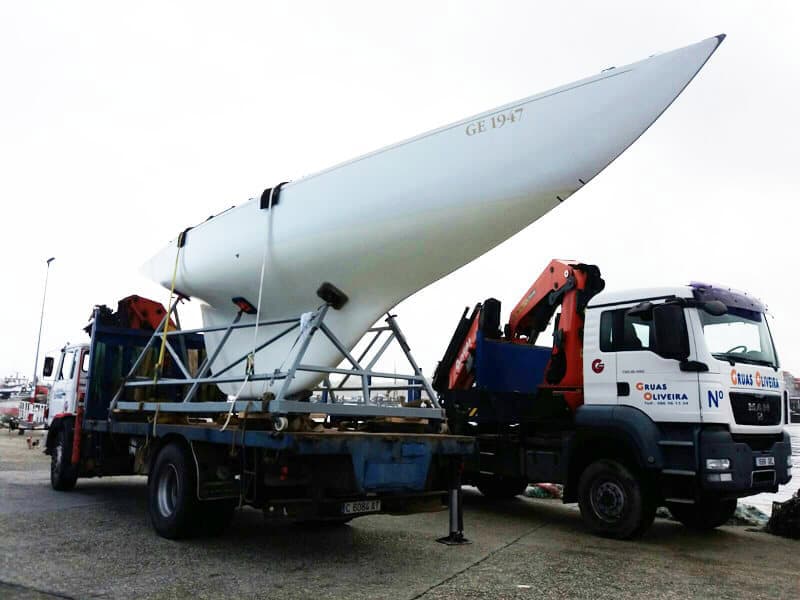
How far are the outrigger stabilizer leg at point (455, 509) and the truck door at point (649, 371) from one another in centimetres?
222

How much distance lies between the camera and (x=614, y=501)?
23.6 ft

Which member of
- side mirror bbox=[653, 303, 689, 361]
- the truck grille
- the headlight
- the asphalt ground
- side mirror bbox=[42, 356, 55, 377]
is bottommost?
the asphalt ground

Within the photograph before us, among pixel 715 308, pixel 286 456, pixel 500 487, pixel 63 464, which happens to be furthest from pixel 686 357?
pixel 63 464

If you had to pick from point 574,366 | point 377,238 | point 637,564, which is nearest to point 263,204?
point 377,238

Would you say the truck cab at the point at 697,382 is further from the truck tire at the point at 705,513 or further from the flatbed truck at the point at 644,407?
the truck tire at the point at 705,513

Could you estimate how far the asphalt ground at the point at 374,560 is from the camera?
191 inches

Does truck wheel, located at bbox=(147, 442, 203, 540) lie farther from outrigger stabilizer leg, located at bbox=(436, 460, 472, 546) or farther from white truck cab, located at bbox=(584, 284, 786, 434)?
white truck cab, located at bbox=(584, 284, 786, 434)

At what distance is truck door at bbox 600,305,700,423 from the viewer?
267 inches

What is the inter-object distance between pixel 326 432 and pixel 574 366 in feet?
12.5

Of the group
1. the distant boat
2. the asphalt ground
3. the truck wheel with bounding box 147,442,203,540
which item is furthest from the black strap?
the asphalt ground

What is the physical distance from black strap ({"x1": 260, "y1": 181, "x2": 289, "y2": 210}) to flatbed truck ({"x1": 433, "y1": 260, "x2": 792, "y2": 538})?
12.0ft

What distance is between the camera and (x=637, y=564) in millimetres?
5984

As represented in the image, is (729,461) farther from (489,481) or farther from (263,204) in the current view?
(263,204)

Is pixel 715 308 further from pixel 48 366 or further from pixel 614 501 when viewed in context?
pixel 48 366
